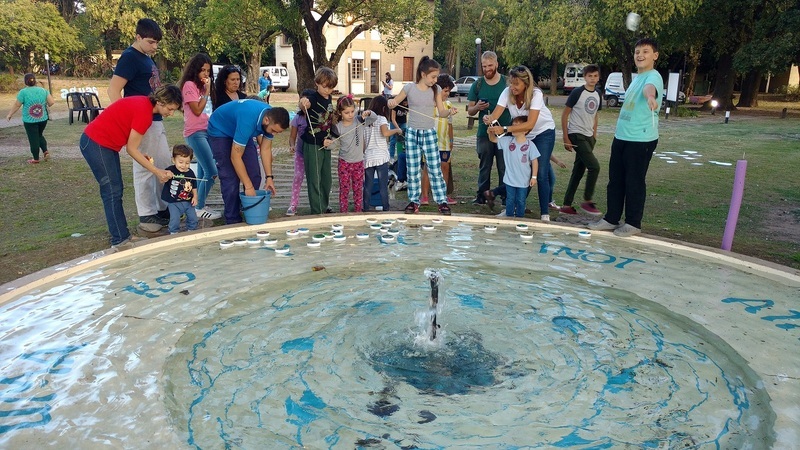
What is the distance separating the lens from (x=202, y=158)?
275 inches

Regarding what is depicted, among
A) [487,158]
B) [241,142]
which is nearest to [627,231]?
[487,158]

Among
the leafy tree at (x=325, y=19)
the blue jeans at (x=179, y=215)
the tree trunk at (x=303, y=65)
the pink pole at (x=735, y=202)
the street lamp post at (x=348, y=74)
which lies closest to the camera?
the pink pole at (x=735, y=202)

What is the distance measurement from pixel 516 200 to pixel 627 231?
52.6 inches

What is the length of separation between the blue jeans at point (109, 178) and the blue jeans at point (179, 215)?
567 mm

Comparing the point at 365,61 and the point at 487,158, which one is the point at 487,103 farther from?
the point at 365,61

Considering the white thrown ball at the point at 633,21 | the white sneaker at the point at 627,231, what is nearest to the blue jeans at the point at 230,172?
the white sneaker at the point at 627,231

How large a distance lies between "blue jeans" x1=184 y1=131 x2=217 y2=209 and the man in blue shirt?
59 cm

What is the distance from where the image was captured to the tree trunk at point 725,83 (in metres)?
27.2

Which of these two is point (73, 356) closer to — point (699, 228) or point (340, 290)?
point (340, 290)

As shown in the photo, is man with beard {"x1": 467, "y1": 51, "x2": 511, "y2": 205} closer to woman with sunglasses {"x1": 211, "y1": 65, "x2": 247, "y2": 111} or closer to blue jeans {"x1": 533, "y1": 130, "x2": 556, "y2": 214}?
blue jeans {"x1": 533, "y1": 130, "x2": 556, "y2": 214}

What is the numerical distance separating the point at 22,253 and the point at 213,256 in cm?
207

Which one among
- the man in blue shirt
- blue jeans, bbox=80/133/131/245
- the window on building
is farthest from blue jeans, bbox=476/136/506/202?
the window on building

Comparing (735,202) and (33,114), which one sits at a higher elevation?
(33,114)

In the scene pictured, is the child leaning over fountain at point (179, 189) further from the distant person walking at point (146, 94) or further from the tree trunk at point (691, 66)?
the tree trunk at point (691, 66)
